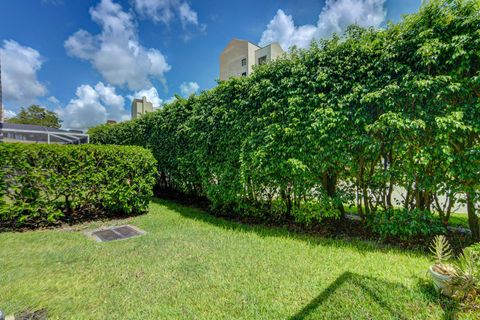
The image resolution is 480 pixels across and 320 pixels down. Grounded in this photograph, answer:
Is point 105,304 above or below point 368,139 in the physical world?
below

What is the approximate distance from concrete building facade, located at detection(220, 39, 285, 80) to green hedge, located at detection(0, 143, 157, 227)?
24863 millimetres

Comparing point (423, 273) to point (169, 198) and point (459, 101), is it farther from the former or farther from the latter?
point (169, 198)

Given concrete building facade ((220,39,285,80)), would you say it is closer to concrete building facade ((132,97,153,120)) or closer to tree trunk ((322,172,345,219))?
concrete building facade ((132,97,153,120))

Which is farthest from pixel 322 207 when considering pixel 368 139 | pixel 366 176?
pixel 368 139

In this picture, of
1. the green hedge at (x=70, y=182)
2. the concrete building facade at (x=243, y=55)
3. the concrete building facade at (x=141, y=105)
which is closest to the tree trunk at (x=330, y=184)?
the green hedge at (x=70, y=182)

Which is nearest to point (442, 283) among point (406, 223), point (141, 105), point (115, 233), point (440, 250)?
point (440, 250)

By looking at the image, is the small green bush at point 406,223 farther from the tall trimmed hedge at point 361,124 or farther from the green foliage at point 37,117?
the green foliage at point 37,117

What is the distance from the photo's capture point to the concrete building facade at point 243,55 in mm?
27592

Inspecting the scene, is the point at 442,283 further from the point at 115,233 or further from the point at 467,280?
the point at 115,233

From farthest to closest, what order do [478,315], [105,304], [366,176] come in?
[366,176] < [105,304] < [478,315]

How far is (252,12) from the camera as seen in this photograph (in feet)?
23.2

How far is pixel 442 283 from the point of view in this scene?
2240 millimetres

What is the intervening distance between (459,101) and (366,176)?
5.76 ft

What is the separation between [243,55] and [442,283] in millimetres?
31857
